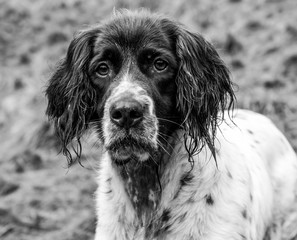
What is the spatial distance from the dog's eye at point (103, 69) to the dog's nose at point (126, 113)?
433 millimetres

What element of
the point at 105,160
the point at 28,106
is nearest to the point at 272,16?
the point at 28,106

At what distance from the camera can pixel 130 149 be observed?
3.64m

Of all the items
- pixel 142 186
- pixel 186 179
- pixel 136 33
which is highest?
pixel 136 33

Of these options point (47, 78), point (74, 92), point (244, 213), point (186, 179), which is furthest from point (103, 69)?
point (244, 213)

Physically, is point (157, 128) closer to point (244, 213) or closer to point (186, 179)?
point (186, 179)

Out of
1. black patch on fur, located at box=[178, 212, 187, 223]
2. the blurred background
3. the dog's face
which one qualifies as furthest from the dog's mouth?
the blurred background

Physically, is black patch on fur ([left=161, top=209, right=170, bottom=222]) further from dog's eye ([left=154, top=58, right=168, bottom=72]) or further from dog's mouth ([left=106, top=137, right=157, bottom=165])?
dog's eye ([left=154, top=58, right=168, bottom=72])

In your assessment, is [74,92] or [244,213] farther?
[74,92]

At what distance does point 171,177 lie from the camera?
12.7ft

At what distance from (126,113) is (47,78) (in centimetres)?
112

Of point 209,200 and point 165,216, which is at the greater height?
point 209,200

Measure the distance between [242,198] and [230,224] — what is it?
209 millimetres

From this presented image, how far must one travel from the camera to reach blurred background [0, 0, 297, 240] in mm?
5832

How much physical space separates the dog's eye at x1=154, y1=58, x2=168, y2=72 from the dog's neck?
1.86 feet
